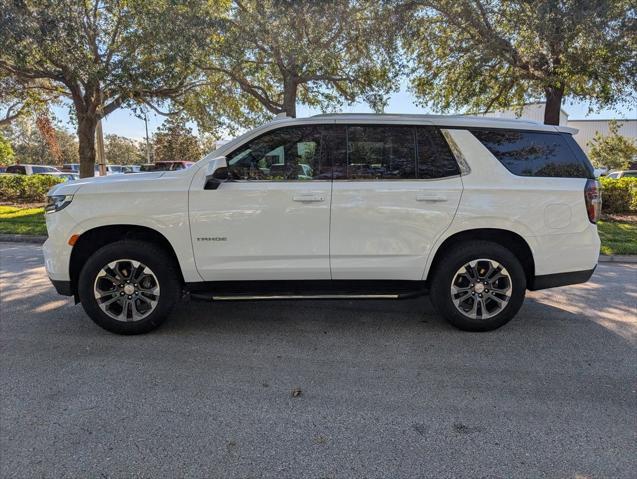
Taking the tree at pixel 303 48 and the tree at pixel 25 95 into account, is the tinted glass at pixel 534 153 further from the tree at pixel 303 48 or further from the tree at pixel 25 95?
the tree at pixel 25 95

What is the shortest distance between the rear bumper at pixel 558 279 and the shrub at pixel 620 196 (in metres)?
10.3

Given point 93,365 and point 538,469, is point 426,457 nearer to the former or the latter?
point 538,469

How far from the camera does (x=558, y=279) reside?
4.09 m

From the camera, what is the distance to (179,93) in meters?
14.9

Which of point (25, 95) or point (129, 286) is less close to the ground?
point (25, 95)

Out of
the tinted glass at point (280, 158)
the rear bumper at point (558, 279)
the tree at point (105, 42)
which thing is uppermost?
the tree at point (105, 42)

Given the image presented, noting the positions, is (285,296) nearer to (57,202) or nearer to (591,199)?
(57,202)

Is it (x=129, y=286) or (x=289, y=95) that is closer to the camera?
(x=129, y=286)

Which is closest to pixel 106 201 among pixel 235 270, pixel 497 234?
pixel 235 270


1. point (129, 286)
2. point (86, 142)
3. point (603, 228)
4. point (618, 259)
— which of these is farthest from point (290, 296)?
point (86, 142)

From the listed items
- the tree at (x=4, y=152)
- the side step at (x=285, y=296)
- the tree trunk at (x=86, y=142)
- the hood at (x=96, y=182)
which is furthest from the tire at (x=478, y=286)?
the tree at (x=4, y=152)

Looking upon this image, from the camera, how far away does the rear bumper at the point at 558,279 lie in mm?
4082

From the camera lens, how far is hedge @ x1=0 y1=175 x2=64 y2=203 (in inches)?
616

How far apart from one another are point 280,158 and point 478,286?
7.16ft
